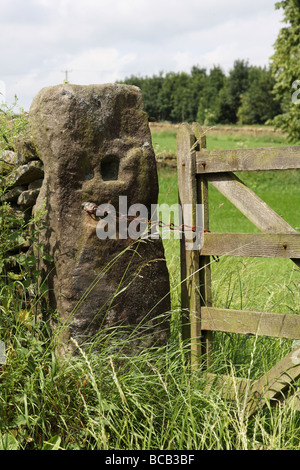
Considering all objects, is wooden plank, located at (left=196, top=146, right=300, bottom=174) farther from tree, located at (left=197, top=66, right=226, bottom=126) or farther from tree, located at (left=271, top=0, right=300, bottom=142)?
tree, located at (left=197, top=66, right=226, bottom=126)

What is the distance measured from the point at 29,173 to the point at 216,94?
2576 inches

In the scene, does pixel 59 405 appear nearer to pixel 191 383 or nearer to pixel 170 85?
pixel 191 383

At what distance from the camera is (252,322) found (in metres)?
3.12

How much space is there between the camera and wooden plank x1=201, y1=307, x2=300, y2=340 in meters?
3.00

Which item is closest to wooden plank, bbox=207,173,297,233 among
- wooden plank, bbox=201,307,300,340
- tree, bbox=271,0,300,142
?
wooden plank, bbox=201,307,300,340

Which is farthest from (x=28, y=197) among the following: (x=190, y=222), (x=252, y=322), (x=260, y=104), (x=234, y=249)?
(x=260, y=104)

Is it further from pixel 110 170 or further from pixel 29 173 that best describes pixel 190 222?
pixel 29 173

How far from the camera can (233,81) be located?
64.3m

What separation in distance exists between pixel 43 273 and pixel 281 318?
153 centimetres

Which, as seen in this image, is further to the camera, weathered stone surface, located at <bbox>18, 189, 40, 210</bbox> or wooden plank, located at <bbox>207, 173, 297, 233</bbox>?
weathered stone surface, located at <bbox>18, 189, 40, 210</bbox>

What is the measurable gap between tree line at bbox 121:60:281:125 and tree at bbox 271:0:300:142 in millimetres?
32800

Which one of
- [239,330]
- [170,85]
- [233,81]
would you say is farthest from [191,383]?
[170,85]

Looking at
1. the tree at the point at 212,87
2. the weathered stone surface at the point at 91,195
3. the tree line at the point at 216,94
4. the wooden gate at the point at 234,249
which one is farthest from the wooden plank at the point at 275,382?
the tree at the point at 212,87
